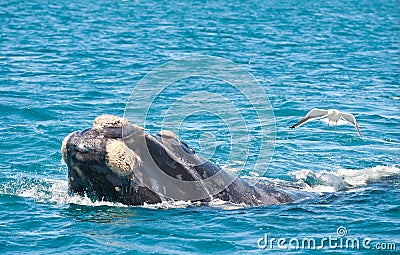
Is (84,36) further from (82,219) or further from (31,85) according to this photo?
(82,219)

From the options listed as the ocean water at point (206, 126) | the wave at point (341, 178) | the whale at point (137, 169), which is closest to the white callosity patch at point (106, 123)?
the whale at point (137, 169)

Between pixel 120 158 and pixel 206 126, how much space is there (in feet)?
30.7

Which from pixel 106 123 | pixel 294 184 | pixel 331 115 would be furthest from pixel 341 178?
pixel 106 123

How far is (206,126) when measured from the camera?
18.9 m

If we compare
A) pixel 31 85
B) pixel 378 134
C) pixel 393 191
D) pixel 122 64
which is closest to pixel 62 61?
pixel 122 64

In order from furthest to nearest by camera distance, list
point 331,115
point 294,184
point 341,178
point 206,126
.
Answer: point 206,126
point 331,115
point 341,178
point 294,184

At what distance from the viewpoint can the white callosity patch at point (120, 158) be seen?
376 inches

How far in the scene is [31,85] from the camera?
77.0 feet

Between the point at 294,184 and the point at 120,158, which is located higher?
the point at 120,158

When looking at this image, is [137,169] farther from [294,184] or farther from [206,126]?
[206,126]

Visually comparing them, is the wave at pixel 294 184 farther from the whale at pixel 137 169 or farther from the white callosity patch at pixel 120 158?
the white callosity patch at pixel 120 158

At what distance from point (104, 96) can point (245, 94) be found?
4.50 metres

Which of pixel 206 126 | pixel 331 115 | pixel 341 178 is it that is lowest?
pixel 206 126

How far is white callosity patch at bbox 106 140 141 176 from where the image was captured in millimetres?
9562
